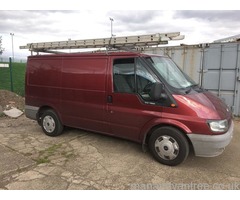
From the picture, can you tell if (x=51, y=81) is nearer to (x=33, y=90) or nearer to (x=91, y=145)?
(x=33, y=90)

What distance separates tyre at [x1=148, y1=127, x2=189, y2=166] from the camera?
378 centimetres

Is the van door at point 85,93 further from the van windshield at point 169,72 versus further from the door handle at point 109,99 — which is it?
the van windshield at point 169,72

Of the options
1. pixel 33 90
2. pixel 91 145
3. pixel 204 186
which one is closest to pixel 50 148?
pixel 91 145

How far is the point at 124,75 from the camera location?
4.31 metres

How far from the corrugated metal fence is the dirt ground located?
2.91m

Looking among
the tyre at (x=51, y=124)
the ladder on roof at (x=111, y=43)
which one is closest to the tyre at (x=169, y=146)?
the ladder on roof at (x=111, y=43)

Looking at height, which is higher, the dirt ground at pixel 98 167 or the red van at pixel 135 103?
the red van at pixel 135 103

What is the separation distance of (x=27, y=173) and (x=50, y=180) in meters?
0.50

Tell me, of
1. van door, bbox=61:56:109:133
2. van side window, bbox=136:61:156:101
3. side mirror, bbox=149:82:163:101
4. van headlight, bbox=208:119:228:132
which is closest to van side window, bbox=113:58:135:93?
van side window, bbox=136:61:156:101

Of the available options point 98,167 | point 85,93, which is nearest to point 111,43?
point 85,93

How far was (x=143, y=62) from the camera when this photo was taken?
4.10 metres

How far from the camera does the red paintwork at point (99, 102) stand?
3730mm

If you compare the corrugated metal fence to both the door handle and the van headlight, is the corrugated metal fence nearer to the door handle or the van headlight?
the van headlight

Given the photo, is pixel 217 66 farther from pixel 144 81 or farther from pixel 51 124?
pixel 51 124
